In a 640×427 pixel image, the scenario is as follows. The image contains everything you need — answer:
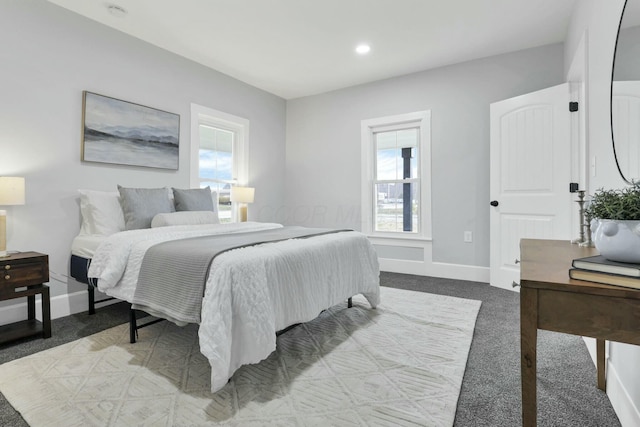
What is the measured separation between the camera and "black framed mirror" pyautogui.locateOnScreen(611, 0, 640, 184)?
4.51ft

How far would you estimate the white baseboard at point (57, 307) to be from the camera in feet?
8.38

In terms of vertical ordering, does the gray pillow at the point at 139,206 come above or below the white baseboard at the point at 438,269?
above

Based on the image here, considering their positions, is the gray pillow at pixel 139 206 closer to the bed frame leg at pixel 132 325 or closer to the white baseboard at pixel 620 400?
the bed frame leg at pixel 132 325

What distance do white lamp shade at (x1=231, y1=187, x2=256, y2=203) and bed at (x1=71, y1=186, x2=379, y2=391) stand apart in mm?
1216

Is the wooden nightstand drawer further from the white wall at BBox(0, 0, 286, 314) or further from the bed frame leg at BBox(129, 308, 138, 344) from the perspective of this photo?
the bed frame leg at BBox(129, 308, 138, 344)

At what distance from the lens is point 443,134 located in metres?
4.17

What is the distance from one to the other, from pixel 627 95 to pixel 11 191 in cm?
365

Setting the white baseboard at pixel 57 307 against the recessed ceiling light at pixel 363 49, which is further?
the recessed ceiling light at pixel 363 49

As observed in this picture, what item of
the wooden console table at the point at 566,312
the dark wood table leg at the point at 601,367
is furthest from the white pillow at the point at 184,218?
the dark wood table leg at the point at 601,367

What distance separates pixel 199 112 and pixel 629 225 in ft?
13.4

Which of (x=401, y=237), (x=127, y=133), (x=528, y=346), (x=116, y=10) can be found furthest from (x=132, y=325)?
(x=401, y=237)

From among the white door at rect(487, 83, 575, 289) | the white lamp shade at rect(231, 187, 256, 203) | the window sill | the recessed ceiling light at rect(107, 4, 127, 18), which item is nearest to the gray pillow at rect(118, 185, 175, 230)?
the white lamp shade at rect(231, 187, 256, 203)

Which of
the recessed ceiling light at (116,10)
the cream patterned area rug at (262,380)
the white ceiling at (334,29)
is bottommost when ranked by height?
the cream patterned area rug at (262,380)

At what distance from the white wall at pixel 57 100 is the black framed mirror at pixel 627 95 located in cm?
377
